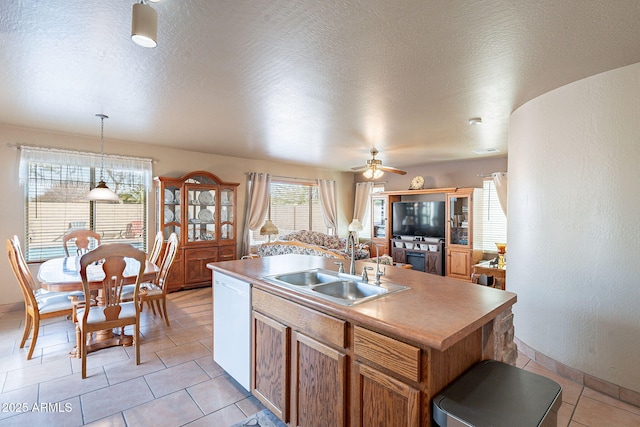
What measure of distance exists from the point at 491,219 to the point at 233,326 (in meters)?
5.36

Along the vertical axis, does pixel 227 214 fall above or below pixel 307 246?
above

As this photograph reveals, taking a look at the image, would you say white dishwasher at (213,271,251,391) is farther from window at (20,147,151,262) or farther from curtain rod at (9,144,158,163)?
curtain rod at (9,144,158,163)

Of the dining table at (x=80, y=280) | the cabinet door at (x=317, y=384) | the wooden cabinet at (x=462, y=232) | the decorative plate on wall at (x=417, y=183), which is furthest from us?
the decorative plate on wall at (x=417, y=183)

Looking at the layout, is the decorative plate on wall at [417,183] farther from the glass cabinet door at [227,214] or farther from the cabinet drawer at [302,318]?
the cabinet drawer at [302,318]

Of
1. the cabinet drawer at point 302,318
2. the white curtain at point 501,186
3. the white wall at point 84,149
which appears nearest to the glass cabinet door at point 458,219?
the white curtain at point 501,186

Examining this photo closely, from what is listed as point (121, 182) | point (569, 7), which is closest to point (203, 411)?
point (569, 7)

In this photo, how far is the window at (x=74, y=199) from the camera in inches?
166

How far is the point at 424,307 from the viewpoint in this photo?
1.56 meters

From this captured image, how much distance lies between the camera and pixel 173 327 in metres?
3.61

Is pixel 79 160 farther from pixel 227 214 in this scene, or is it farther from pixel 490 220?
pixel 490 220

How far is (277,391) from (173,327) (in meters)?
2.19

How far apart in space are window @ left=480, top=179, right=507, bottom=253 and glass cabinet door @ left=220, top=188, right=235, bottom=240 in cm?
473

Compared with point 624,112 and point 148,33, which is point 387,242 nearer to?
point 624,112

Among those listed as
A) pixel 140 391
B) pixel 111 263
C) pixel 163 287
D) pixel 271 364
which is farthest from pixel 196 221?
pixel 271 364
